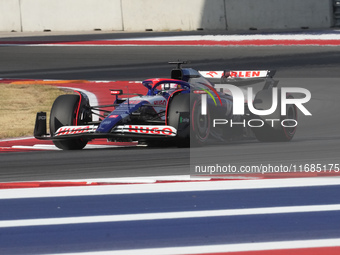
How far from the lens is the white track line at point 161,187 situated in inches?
263

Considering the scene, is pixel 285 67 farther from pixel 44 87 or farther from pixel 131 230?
pixel 131 230

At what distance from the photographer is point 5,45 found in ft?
77.3

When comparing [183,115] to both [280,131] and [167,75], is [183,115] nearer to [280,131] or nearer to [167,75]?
[280,131]

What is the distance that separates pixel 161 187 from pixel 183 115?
2.04 metres

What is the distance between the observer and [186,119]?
8.81 metres

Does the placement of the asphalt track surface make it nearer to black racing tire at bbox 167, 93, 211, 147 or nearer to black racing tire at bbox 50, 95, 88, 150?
black racing tire at bbox 167, 93, 211, 147

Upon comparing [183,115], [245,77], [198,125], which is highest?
[245,77]

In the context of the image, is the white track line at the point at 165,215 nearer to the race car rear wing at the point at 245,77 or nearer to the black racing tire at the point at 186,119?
the black racing tire at the point at 186,119

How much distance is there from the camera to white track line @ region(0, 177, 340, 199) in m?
6.69

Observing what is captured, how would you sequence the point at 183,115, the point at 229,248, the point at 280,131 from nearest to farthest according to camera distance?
the point at 229,248, the point at 183,115, the point at 280,131

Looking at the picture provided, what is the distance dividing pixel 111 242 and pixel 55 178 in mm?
2440

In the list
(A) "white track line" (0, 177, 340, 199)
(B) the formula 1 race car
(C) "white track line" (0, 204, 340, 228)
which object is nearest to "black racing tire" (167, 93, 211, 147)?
(B) the formula 1 race car

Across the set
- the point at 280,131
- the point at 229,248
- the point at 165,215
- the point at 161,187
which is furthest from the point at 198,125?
the point at 229,248

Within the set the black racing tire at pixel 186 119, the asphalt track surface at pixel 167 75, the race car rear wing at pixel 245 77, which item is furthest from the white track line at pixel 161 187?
the race car rear wing at pixel 245 77
